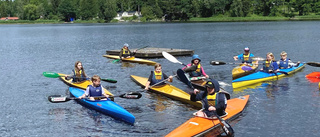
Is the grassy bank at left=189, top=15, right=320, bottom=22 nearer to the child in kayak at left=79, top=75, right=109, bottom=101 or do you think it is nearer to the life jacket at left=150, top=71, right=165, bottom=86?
the life jacket at left=150, top=71, right=165, bottom=86

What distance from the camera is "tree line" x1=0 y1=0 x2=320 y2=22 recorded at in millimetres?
119062

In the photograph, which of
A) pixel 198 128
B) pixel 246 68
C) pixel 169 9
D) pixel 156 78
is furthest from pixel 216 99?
pixel 169 9

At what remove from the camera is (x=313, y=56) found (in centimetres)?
3161

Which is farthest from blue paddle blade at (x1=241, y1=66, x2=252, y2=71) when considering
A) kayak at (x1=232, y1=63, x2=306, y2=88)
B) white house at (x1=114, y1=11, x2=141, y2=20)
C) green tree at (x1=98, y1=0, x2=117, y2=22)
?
white house at (x1=114, y1=11, x2=141, y2=20)

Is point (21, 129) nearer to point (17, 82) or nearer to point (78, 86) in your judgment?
point (78, 86)

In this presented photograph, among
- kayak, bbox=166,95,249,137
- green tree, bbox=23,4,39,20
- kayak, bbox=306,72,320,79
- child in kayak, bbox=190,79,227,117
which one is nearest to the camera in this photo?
kayak, bbox=166,95,249,137

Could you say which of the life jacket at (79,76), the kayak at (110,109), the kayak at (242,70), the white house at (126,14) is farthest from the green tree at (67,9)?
the kayak at (110,109)

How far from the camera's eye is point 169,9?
143 meters

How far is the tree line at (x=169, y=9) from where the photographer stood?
11906 centimetres

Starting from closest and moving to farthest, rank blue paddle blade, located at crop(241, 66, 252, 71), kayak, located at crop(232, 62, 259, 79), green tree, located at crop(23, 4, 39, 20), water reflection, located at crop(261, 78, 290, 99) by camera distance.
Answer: water reflection, located at crop(261, 78, 290, 99)
kayak, located at crop(232, 62, 259, 79)
blue paddle blade, located at crop(241, 66, 252, 71)
green tree, located at crop(23, 4, 39, 20)

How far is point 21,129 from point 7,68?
17401 mm

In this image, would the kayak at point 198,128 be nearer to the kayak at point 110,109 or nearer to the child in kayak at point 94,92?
the kayak at point 110,109

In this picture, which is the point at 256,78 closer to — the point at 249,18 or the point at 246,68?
the point at 246,68

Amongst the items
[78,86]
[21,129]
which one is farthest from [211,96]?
[78,86]
